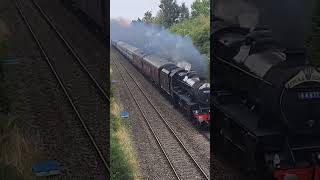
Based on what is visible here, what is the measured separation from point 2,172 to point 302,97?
656 cm

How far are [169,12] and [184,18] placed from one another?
0.33 metres

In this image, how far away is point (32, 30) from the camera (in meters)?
20.5

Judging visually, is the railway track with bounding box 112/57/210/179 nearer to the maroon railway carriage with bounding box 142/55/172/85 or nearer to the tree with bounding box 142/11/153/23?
the maroon railway carriage with bounding box 142/55/172/85

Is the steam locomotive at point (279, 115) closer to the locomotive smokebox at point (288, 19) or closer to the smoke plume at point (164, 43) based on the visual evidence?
the locomotive smokebox at point (288, 19)

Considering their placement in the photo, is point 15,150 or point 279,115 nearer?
point 279,115

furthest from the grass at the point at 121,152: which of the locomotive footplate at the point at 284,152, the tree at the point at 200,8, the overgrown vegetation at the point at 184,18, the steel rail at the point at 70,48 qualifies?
the locomotive footplate at the point at 284,152

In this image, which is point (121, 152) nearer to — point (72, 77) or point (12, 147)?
point (12, 147)

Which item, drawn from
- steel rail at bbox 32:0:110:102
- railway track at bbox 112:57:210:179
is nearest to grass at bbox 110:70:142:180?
railway track at bbox 112:57:210:179

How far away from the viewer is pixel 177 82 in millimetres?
10219

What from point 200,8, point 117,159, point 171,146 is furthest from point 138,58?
point 117,159

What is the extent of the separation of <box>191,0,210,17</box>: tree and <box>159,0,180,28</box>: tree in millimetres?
375

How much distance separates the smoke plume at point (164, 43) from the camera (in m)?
9.16

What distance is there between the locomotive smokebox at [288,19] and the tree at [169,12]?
333 centimetres

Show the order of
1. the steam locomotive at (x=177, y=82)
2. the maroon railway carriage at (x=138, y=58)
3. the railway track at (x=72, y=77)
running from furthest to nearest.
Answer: the railway track at (x=72, y=77) < the maroon railway carriage at (x=138, y=58) < the steam locomotive at (x=177, y=82)
